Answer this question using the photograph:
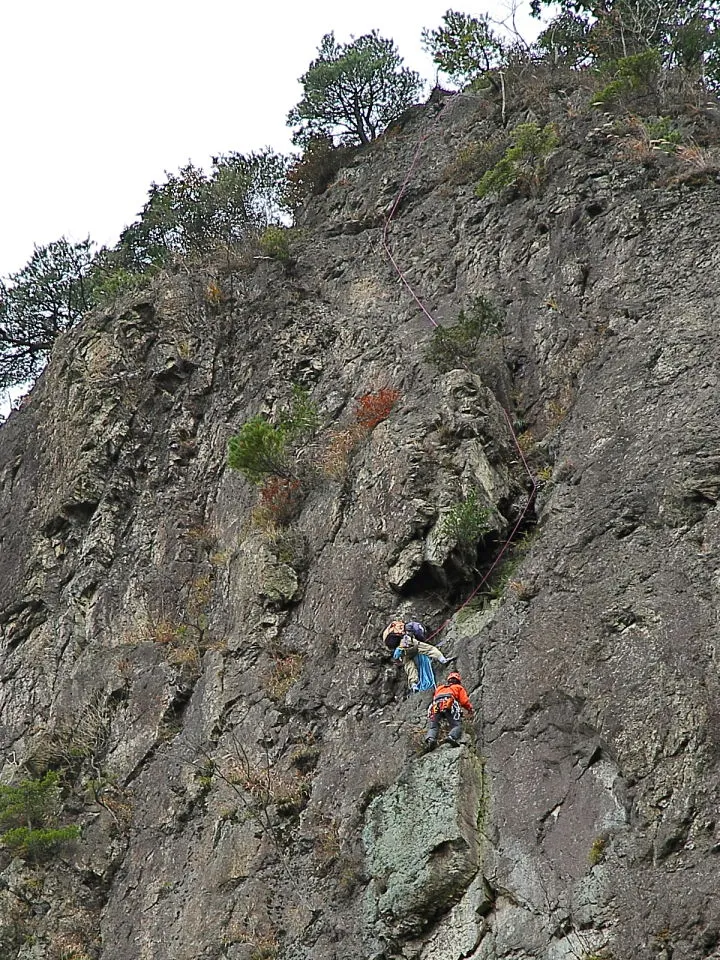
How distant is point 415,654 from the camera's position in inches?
480

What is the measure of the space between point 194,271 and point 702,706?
1687cm

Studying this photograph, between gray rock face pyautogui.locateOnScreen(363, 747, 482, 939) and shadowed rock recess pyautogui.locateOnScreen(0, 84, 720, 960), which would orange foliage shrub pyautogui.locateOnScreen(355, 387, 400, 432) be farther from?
gray rock face pyautogui.locateOnScreen(363, 747, 482, 939)

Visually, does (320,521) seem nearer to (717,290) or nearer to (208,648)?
(208,648)

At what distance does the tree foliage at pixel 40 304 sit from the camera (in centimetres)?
2814

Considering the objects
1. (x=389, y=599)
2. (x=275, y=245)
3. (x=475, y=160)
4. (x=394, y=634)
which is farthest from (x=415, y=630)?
(x=275, y=245)

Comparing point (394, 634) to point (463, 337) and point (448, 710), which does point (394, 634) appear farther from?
point (463, 337)

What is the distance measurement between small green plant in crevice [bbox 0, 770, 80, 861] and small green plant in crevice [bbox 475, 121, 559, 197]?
13.1 m

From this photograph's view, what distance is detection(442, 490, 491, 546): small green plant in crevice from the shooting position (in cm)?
1294

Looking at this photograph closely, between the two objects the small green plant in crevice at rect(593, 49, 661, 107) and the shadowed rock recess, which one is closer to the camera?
the shadowed rock recess

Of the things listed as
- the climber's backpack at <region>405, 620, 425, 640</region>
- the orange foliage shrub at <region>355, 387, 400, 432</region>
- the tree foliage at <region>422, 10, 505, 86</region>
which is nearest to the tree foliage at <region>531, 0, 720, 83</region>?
the tree foliage at <region>422, 10, 505, 86</region>

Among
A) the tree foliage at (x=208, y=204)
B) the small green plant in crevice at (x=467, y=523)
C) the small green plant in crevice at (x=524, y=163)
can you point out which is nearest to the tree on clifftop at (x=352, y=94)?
the tree foliage at (x=208, y=204)

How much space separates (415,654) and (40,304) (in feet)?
65.0

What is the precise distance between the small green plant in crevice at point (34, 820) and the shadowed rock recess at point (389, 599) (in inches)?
6.5

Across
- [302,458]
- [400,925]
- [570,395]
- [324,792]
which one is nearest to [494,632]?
[324,792]
